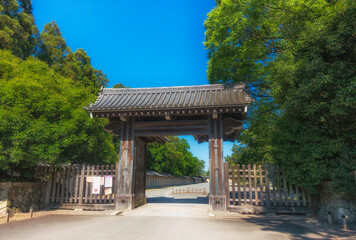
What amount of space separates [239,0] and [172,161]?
3719cm

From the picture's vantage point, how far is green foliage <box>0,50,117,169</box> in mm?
8227

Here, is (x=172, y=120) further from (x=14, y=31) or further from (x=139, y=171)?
(x=14, y=31)

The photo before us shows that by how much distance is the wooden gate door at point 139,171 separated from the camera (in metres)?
11.0

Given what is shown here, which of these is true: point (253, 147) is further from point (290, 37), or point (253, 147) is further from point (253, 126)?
point (290, 37)

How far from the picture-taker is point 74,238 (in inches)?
216

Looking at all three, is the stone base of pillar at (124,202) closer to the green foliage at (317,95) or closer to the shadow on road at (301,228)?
the shadow on road at (301,228)

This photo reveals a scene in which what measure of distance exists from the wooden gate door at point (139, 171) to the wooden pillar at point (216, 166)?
3.78m

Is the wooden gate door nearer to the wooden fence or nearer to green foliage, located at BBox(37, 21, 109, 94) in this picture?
the wooden fence

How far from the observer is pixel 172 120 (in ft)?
34.9

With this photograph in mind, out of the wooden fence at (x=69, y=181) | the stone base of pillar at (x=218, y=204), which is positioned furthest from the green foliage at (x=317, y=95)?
the wooden fence at (x=69, y=181)

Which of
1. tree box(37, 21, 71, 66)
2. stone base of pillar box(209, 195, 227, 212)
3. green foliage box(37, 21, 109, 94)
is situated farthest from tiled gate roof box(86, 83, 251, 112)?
tree box(37, 21, 71, 66)

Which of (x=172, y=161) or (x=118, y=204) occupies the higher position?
(x=172, y=161)

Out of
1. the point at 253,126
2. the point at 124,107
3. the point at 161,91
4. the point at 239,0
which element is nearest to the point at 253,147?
the point at 253,126

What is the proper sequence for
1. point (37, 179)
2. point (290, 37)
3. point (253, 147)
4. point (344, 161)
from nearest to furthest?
point (344, 161), point (290, 37), point (37, 179), point (253, 147)
